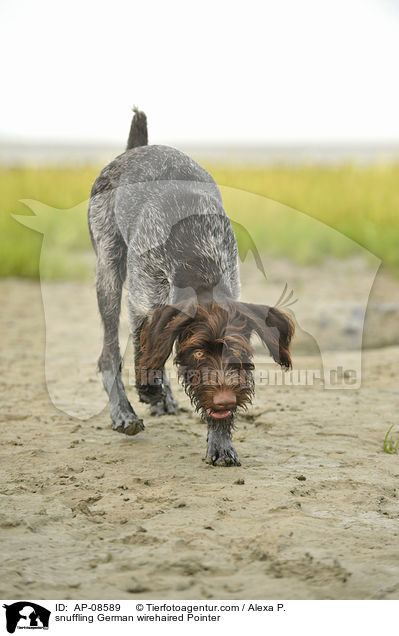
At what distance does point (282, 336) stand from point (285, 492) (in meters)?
0.88

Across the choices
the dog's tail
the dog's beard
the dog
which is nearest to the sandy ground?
the dog

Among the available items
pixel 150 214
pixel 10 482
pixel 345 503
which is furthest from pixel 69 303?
pixel 345 503

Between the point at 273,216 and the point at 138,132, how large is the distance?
21.1ft

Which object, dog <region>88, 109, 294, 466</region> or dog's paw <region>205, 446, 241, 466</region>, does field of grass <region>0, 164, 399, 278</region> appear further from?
dog's paw <region>205, 446, 241, 466</region>

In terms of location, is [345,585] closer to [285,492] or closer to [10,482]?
[285,492]

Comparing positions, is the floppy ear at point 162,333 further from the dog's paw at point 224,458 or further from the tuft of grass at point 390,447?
the tuft of grass at point 390,447

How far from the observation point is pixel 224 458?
4.61m

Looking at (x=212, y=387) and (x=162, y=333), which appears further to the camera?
(x=162, y=333)

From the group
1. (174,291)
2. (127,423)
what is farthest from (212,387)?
(127,423)

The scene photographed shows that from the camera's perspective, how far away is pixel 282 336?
440cm
